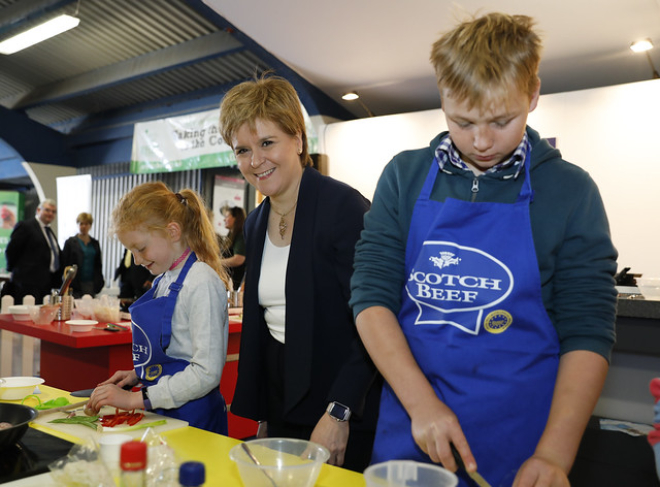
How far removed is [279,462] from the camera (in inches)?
38.9

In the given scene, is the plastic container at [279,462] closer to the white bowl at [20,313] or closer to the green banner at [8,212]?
the white bowl at [20,313]

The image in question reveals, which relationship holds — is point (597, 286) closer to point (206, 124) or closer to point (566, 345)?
point (566, 345)

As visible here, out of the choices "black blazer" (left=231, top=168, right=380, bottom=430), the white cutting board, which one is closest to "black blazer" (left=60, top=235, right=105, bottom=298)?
the white cutting board

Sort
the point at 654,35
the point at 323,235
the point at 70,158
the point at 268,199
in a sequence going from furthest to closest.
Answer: the point at 70,158 < the point at 654,35 < the point at 268,199 < the point at 323,235

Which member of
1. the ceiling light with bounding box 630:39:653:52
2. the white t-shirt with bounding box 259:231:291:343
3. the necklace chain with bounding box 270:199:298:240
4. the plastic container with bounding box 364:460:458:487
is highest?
the ceiling light with bounding box 630:39:653:52

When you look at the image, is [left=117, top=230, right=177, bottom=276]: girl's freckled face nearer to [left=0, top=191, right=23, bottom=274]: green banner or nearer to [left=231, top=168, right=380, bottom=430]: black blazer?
[left=231, top=168, right=380, bottom=430]: black blazer

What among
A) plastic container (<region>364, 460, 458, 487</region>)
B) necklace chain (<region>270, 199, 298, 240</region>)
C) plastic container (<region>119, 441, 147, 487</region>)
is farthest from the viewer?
necklace chain (<region>270, 199, 298, 240</region>)

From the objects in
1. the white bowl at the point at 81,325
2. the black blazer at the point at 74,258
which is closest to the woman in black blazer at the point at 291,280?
the white bowl at the point at 81,325

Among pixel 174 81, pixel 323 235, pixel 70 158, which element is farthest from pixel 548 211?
pixel 70 158

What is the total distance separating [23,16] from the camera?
7.39 m

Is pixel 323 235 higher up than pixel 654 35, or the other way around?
A: pixel 654 35

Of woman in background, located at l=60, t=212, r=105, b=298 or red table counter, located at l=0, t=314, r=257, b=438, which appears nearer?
red table counter, located at l=0, t=314, r=257, b=438

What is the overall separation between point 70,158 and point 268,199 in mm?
10386

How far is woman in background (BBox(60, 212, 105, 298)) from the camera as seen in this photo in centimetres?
687
